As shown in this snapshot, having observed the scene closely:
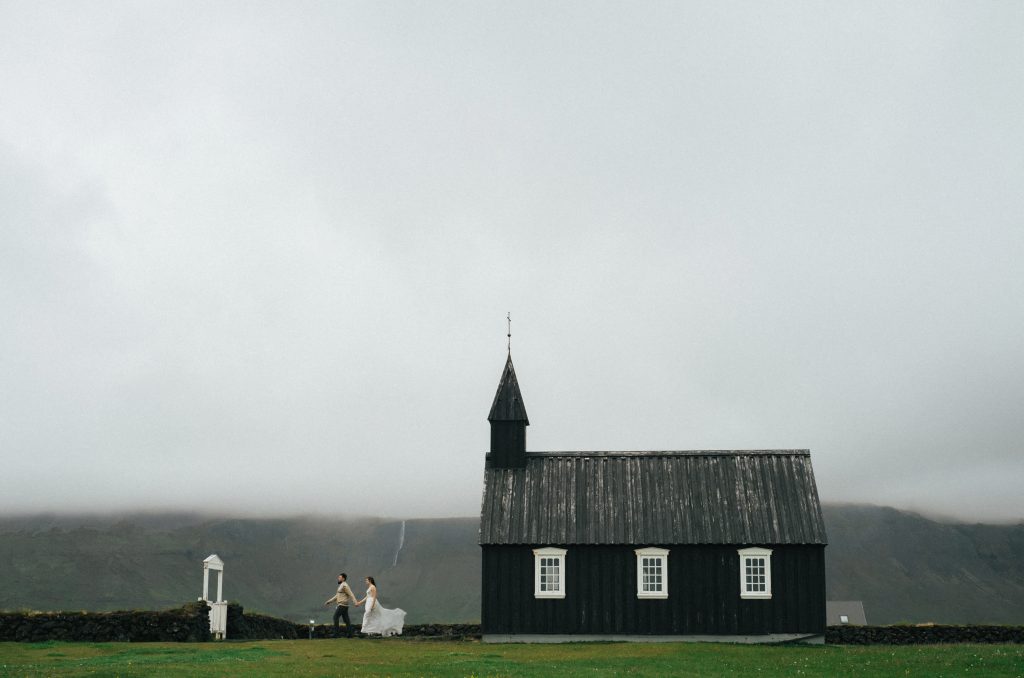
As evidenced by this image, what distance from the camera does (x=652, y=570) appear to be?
42.9 metres

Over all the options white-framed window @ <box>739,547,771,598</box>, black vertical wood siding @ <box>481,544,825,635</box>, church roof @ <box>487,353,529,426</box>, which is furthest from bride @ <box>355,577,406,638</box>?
white-framed window @ <box>739,547,771,598</box>

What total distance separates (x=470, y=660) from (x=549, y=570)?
42.6ft

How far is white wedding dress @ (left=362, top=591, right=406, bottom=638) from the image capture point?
3809 centimetres

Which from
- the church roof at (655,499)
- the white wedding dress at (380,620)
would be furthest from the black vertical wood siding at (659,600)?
the white wedding dress at (380,620)

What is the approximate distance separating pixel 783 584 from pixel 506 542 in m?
10.5

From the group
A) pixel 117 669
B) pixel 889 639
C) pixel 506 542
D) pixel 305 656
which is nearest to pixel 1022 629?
pixel 889 639

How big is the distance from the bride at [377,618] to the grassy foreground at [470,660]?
5.21 ft

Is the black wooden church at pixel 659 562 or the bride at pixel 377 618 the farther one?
the black wooden church at pixel 659 562

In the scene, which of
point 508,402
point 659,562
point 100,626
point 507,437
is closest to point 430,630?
point 507,437

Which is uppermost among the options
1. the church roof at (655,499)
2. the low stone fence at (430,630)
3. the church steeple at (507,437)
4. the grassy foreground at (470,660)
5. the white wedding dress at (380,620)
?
the church steeple at (507,437)

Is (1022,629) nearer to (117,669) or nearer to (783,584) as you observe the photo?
(783,584)

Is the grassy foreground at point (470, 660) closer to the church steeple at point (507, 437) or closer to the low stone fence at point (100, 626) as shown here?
the low stone fence at point (100, 626)

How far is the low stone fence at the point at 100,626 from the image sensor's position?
35.4 meters

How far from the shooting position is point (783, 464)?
45.6 m
